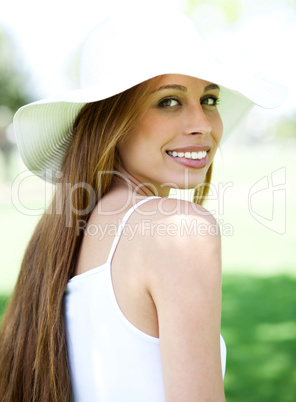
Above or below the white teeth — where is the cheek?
above

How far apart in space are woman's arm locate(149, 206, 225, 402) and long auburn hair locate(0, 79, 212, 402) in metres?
0.46

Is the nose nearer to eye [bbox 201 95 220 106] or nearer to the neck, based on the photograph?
eye [bbox 201 95 220 106]

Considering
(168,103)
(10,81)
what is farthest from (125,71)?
(10,81)

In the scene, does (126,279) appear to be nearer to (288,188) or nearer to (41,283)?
(41,283)

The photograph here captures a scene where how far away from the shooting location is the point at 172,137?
2.00 metres

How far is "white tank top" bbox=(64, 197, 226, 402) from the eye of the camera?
60.5 inches

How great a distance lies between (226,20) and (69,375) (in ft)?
30.4

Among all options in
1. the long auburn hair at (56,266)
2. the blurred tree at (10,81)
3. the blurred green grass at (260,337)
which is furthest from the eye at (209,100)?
the blurred tree at (10,81)

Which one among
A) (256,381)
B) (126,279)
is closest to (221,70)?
(126,279)

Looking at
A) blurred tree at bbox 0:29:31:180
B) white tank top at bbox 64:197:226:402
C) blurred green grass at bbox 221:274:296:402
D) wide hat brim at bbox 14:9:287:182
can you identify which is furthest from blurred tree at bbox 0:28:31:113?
white tank top at bbox 64:197:226:402

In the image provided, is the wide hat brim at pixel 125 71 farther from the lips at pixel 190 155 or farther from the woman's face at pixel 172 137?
the lips at pixel 190 155

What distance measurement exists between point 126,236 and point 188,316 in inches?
12.1

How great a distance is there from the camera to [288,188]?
18.1 meters

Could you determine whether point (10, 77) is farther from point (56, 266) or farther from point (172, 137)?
point (56, 266)
